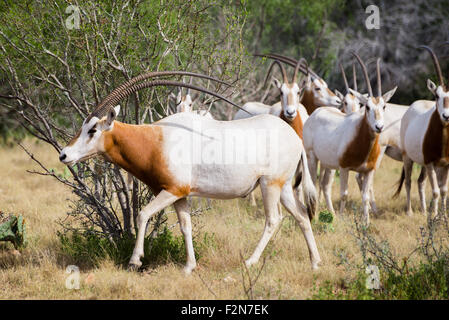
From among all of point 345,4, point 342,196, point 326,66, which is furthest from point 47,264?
point 345,4

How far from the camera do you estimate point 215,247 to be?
5.82 m

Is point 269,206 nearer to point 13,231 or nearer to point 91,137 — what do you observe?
point 91,137

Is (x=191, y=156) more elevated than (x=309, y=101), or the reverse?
(x=309, y=101)

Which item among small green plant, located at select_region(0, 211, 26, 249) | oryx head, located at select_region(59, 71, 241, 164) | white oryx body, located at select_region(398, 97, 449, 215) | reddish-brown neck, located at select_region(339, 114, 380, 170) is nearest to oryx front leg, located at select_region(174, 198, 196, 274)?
oryx head, located at select_region(59, 71, 241, 164)

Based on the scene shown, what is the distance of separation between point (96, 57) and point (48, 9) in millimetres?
964

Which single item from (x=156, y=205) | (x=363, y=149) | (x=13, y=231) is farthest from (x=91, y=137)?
(x=363, y=149)

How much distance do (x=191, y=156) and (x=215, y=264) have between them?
1.20m

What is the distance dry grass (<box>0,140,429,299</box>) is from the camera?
4.62 m

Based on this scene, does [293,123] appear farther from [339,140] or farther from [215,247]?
Result: [215,247]

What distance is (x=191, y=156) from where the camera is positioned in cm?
483

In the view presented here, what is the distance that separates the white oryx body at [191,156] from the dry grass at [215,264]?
10.3 inches

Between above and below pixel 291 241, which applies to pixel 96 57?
above

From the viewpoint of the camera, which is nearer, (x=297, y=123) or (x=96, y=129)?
(x=96, y=129)
